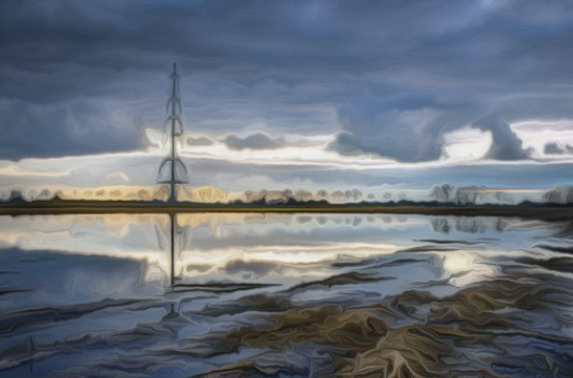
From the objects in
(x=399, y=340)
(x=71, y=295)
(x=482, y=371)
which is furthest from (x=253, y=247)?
(x=482, y=371)

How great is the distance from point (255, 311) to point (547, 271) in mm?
4844

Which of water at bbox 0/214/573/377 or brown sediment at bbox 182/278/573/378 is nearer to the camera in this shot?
brown sediment at bbox 182/278/573/378

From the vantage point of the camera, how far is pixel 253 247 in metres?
10.7

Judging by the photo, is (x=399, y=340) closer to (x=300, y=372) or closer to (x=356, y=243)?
(x=300, y=372)

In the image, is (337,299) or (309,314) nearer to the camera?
(309,314)

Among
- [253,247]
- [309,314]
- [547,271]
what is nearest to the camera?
[309,314]

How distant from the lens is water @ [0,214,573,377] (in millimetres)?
3676

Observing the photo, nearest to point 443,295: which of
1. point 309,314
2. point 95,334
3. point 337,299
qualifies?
point 337,299

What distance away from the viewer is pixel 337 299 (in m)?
5.69

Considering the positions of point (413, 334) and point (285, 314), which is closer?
point (413, 334)

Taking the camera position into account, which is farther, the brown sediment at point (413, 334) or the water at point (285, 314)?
the water at point (285, 314)

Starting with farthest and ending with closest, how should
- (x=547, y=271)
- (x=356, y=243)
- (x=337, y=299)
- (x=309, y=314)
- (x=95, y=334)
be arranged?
(x=356, y=243) < (x=547, y=271) < (x=337, y=299) < (x=309, y=314) < (x=95, y=334)

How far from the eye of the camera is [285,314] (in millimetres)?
5074

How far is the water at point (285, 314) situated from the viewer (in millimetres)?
3676
